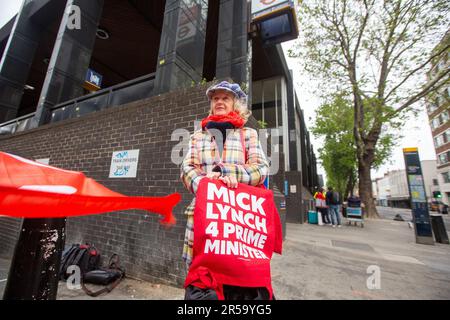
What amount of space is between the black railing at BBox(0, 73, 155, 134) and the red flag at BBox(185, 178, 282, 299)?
4.64 metres

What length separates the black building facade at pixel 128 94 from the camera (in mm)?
3709

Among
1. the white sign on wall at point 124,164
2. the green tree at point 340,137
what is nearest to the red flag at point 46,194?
the white sign on wall at point 124,164

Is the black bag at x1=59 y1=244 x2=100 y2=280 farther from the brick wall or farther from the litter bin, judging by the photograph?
the litter bin

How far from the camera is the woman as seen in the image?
149 centimetres

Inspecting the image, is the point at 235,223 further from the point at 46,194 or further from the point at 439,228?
the point at 439,228

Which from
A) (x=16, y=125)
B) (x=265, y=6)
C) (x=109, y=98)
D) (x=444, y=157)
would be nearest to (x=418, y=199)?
(x=265, y=6)

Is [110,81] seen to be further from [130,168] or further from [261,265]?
[261,265]

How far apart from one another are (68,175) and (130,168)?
3.47m

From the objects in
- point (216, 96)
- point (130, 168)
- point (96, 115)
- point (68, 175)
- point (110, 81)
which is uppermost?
point (110, 81)

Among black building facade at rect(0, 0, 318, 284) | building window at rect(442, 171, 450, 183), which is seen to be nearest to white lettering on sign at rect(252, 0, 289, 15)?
black building facade at rect(0, 0, 318, 284)

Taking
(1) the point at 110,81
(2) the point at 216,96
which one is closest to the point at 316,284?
(2) the point at 216,96

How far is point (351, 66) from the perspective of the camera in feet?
46.5

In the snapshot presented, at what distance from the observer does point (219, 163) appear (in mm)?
1517

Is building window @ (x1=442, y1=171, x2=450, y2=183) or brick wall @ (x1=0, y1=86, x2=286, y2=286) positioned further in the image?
building window @ (x1=442, y1=171, x2=450, y2=183)
